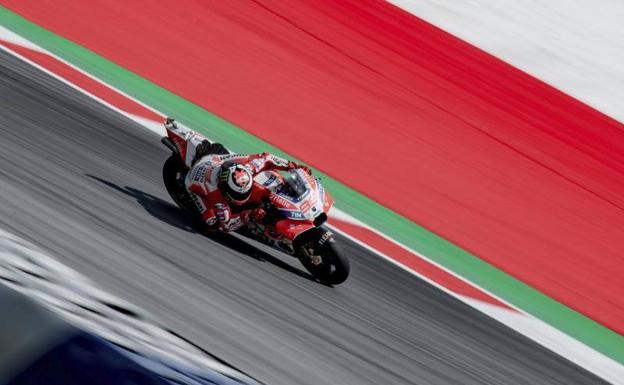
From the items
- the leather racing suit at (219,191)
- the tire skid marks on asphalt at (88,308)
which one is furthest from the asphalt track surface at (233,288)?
the tire skid marks on asphalt at (88,308)

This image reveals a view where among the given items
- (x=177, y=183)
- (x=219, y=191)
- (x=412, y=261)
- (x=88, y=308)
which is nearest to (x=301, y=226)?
(x=219, y=191)

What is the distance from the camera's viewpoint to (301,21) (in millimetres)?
13422

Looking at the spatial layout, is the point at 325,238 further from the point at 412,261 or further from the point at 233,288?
the point at 412,261

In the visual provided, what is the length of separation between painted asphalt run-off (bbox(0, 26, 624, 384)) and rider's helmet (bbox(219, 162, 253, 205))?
1.73 m

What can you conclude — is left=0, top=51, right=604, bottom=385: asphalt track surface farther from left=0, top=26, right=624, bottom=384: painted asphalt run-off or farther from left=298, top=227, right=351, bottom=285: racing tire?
left=0, top=26, right=624, bottom=384: painted asphalt run-off

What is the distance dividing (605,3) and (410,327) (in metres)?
9.99

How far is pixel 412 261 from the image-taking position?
358 inches

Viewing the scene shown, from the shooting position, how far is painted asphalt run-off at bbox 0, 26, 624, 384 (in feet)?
27.2

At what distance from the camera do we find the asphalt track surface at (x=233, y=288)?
20.4ft

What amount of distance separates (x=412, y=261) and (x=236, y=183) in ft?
7.18

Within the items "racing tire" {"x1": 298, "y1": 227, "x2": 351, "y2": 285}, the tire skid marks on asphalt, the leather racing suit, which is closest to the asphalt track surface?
"racing tire" {"x1": 298, "y1": 227, "x2": 351, "y2": 285}

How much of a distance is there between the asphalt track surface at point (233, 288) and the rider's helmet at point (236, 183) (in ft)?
1.40

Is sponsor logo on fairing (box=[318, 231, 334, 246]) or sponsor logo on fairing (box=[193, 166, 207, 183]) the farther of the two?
sponsor logo on fairing (box=[193, 166, 207, 183])

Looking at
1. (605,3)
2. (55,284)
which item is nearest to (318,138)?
(605,3)
